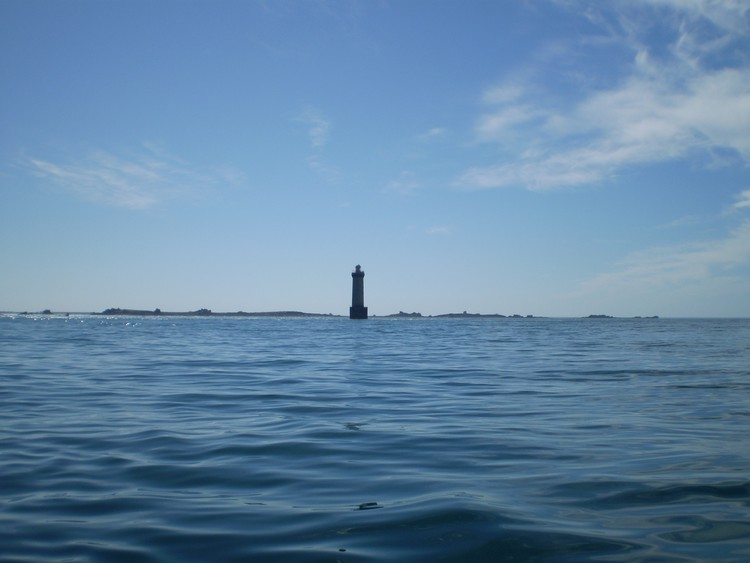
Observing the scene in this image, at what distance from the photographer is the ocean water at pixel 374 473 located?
167 inches

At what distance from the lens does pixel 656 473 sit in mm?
6062

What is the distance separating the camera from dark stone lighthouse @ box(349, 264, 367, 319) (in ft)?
302

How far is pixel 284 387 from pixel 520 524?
31.5 feet

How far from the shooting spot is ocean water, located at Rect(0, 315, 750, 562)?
424 cm

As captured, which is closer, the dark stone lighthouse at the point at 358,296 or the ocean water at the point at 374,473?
the ocean water at the point at 374,473

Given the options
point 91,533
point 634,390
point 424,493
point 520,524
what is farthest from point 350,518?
point 634,390

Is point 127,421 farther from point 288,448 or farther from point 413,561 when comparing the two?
point 413,561

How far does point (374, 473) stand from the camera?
621 cm

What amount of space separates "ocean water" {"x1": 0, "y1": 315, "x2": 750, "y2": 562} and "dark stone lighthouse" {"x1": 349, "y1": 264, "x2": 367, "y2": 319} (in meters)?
78.5

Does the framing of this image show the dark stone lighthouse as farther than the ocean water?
Yes

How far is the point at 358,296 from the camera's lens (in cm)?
9400

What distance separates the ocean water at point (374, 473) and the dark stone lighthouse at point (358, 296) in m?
78.5

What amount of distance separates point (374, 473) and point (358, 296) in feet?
288

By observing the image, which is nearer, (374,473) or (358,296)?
(374,473)
